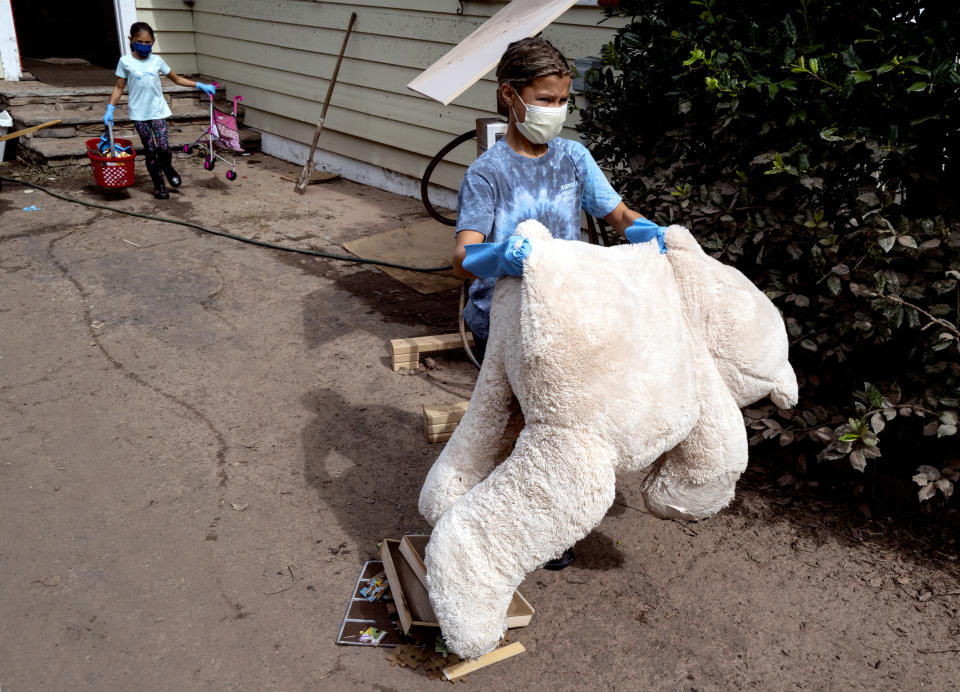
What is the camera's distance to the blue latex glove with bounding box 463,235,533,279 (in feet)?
7.00

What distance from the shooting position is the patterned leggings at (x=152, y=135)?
7449 mm

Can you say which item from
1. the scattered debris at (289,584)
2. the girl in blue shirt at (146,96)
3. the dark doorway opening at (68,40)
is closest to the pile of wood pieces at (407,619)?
the scattered debris at (289,584)

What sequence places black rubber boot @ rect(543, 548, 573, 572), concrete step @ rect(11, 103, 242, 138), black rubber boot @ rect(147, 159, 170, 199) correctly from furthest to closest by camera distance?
concrete step @ rect(11, 103, 242, 138), black rubber boot @ rect(147, 159, 170, 199), black rubber boot @ rect(543, 548, 573, 572)

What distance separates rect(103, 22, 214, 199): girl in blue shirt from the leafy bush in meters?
5.61

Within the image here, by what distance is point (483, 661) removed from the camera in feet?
8.27

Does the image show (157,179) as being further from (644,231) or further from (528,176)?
(644,231)

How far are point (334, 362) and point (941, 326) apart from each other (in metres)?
3.16

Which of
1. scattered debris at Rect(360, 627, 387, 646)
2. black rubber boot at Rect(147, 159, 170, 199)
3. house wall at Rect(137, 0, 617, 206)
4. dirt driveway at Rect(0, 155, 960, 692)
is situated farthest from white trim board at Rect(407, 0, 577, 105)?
black rubber boot at Rect(147, 159, 170, 199)

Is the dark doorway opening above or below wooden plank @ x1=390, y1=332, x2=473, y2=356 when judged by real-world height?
above

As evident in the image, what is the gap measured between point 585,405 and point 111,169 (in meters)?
6.59

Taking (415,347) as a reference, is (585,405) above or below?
above

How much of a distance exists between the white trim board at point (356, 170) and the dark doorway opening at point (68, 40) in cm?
273

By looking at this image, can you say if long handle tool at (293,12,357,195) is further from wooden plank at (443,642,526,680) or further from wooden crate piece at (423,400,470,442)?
wooden plank at (443,642,526,680)

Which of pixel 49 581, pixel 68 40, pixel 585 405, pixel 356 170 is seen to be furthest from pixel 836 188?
pixel 68 40
